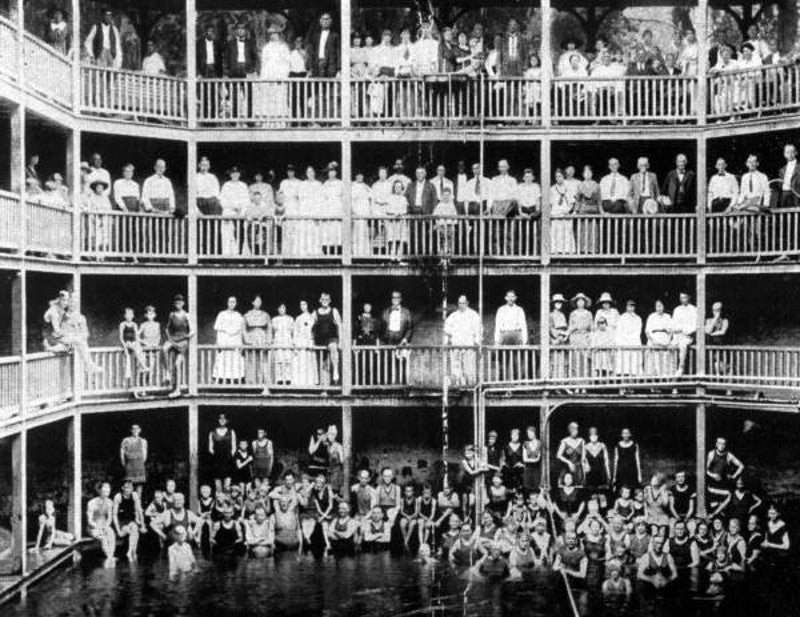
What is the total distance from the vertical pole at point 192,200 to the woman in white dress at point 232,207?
0.58 m

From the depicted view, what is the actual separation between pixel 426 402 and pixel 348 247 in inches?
145

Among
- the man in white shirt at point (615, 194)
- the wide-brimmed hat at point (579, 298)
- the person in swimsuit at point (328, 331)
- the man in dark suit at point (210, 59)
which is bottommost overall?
the person in swimsuit at point (328, 331)

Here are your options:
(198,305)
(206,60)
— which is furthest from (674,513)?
(206,60)

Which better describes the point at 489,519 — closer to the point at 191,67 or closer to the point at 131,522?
the point at 131,522

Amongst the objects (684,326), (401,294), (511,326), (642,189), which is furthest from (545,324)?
(401,294)

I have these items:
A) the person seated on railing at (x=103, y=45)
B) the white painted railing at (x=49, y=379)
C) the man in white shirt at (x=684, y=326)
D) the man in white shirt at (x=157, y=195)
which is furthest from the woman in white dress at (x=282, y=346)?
the man in white shirt at (x=684, y=326)

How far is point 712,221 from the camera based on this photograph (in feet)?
88.7

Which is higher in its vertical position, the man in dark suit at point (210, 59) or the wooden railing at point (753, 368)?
the man in dark suit at point (210, 59)

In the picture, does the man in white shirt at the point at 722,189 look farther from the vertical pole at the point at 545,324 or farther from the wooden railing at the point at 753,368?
the vertical pole at the point at 545,324

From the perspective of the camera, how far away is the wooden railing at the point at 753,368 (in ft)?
83.6

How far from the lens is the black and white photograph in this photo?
943 inches

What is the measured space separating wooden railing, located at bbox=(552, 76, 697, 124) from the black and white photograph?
0.36 feet

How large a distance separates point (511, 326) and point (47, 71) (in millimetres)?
10577

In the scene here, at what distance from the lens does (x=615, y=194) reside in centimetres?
2741
